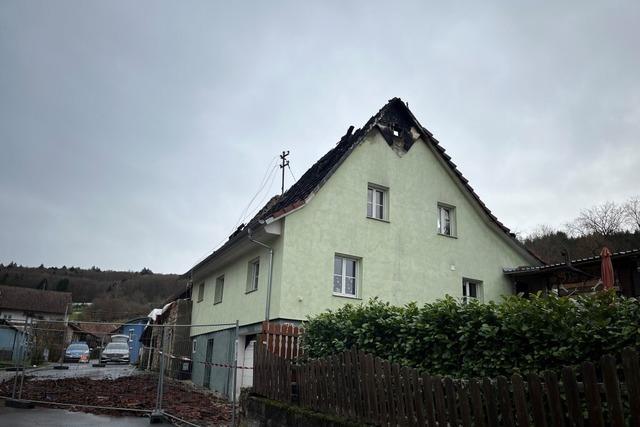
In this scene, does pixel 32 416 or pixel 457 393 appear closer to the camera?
pixel 457 393

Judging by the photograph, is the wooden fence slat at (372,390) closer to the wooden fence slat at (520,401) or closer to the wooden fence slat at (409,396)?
the wooden fence slat at (409,396)

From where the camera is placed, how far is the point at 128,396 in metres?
13.3

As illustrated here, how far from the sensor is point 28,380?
52.4 ft

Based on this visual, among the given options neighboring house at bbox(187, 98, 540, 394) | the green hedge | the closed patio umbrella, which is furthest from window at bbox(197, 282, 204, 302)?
the closed patio umbrella

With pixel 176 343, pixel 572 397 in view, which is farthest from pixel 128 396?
pixel 572 397

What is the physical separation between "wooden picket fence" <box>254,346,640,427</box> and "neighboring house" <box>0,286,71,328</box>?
6604 centimetres

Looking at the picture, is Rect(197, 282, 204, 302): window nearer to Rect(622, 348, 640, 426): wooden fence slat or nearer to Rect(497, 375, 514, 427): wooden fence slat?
Rect(497, 375, 514, 427): wooden fence slat

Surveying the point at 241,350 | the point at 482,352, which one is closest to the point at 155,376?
the point at 241,350

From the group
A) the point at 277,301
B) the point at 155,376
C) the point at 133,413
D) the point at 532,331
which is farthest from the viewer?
the point at 155,376

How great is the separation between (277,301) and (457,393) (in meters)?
8.57

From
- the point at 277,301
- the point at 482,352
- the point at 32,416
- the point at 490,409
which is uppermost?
the point at 277,301

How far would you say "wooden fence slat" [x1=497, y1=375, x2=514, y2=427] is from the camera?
463 cm

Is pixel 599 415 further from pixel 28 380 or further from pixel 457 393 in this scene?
pixel 28 380

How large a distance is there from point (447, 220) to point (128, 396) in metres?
11.5
